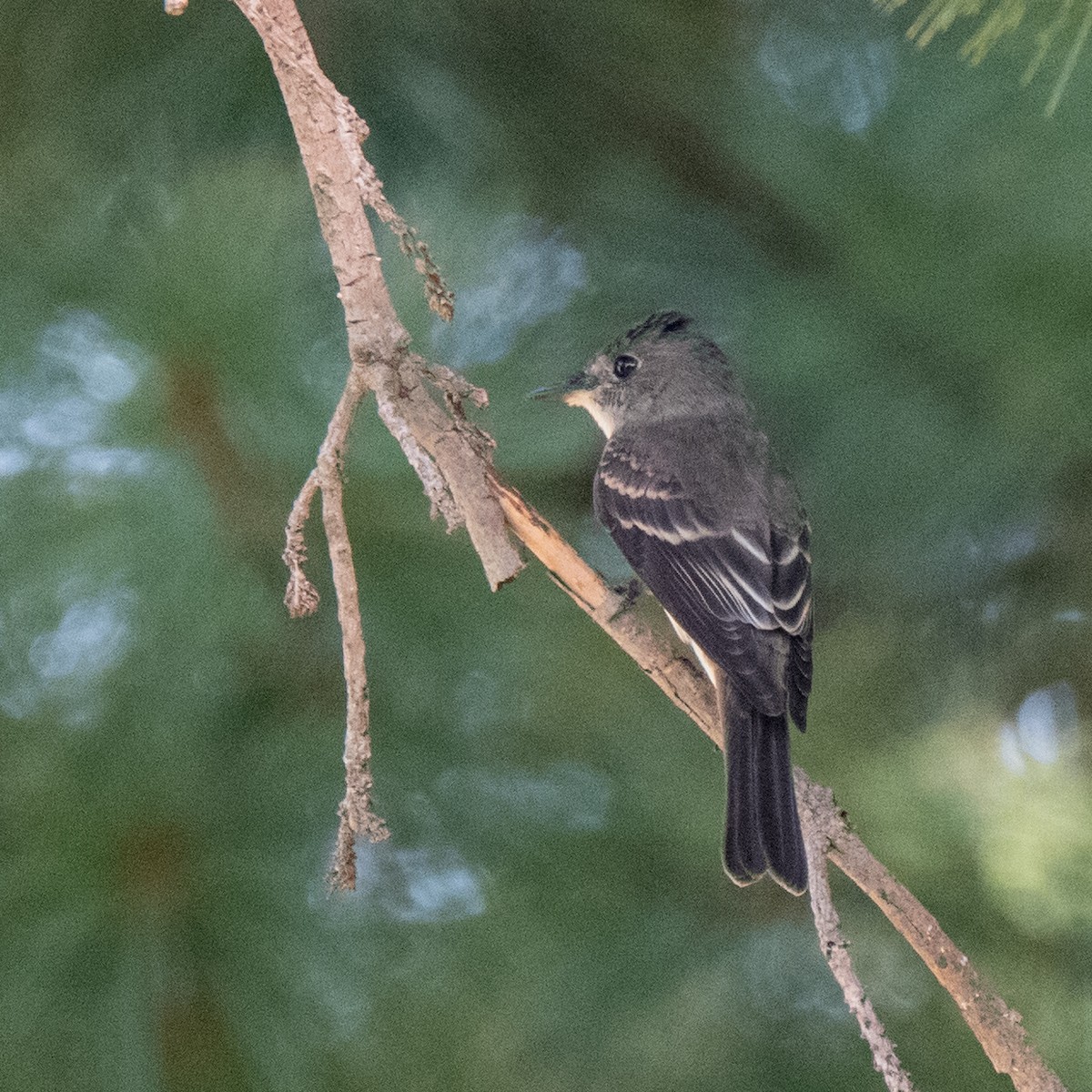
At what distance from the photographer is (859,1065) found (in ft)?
2.52

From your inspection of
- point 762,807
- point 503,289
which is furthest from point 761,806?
point 503,289

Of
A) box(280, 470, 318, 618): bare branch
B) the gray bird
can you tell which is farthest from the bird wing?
box(280, 470, 318, 618): bare branch

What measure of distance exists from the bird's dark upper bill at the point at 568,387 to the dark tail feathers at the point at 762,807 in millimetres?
223

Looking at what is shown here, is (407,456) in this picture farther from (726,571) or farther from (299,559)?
(726,571)

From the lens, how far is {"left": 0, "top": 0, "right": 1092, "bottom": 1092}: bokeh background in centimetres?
70

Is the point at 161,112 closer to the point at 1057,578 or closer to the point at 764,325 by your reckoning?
the point at 764,325

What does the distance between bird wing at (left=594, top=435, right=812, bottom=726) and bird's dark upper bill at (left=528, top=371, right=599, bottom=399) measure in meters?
0.04

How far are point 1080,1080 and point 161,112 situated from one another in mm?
745

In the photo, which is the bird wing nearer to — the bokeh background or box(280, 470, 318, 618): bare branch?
the bokeh background

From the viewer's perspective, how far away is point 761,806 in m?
0.67

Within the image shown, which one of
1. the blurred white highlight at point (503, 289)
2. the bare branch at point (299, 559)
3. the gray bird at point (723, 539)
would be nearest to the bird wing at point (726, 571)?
the gray bird at point (723, 539)

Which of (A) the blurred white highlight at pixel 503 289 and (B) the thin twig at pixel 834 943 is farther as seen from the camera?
(A) the blurred white highlight at pixel 503 289

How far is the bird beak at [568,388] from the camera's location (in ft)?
2.59

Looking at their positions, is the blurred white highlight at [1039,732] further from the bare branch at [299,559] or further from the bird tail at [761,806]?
the bare branch at [299,559]
